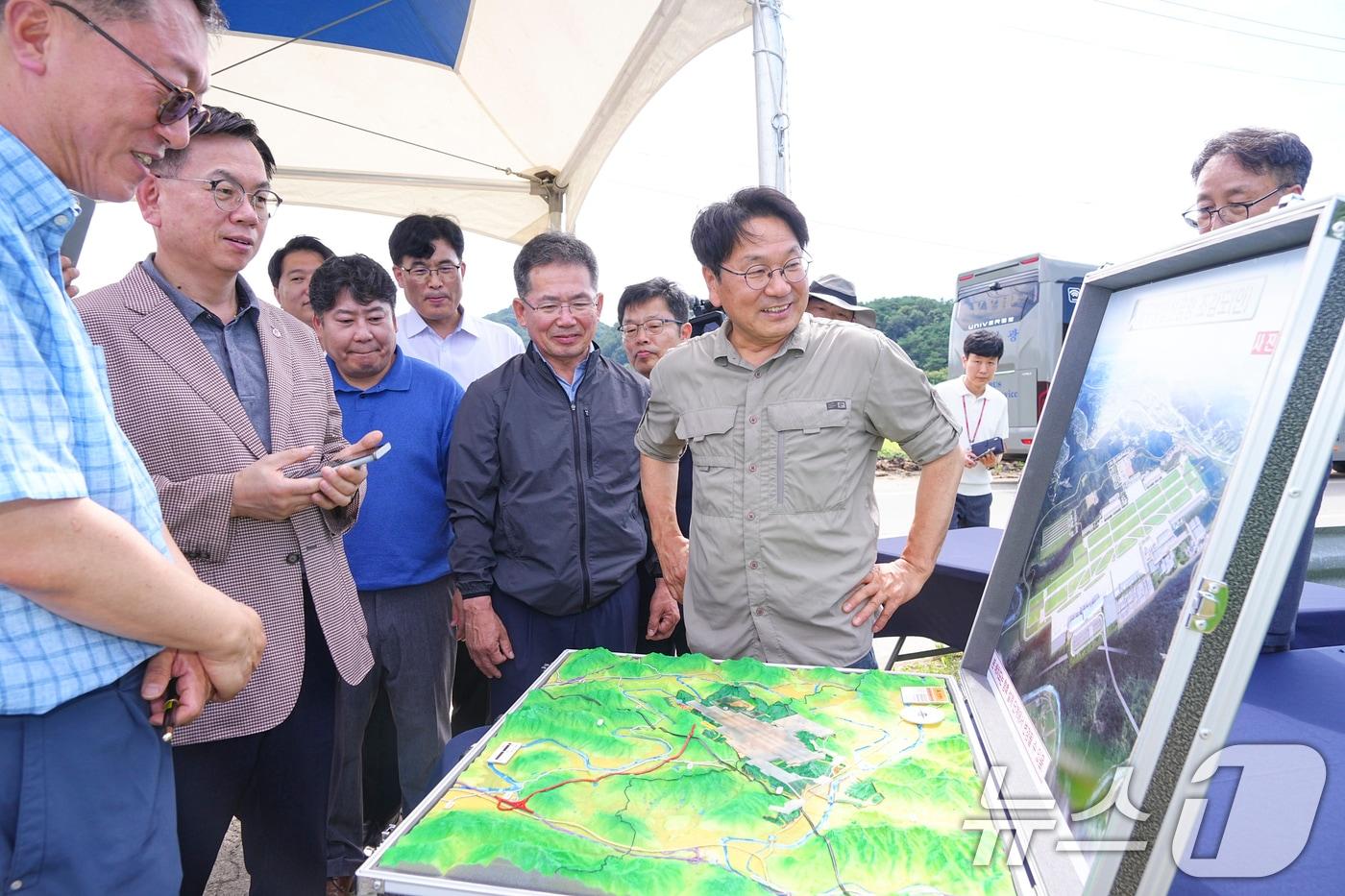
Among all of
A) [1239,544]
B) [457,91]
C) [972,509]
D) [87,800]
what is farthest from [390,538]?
[972,509]

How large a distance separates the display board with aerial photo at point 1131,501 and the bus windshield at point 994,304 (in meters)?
9.46

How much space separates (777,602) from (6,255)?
1372 mm

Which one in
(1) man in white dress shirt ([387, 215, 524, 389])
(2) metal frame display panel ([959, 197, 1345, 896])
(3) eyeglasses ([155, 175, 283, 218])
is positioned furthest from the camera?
(1) man in white dress shirt ([387, 215, 524, 389])

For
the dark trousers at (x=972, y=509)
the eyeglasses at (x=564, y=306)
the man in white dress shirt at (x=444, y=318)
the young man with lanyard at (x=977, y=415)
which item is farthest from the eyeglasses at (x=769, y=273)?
the dark trousers at (x=972, y=509)

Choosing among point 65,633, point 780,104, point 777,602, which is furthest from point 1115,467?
point 780,104

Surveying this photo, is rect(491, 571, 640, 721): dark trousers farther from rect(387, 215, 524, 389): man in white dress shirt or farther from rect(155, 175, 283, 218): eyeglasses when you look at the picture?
rect(387, 215, 524, 389): man in white dress shirt

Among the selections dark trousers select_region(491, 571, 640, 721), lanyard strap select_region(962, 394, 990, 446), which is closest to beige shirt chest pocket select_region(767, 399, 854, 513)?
dark trousers select_region(491, 571, 640, 721)

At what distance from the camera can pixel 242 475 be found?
1422 millimetres

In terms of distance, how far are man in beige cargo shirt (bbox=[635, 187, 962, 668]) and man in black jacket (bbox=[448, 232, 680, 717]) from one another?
0.46m

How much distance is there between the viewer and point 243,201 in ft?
5.19

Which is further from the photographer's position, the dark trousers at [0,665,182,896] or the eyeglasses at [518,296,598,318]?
the eyeglasses at [518,296,598,318]

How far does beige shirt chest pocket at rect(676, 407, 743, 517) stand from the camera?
162cm

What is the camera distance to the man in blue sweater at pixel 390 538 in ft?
7.34

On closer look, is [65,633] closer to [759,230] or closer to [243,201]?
[243,201]
